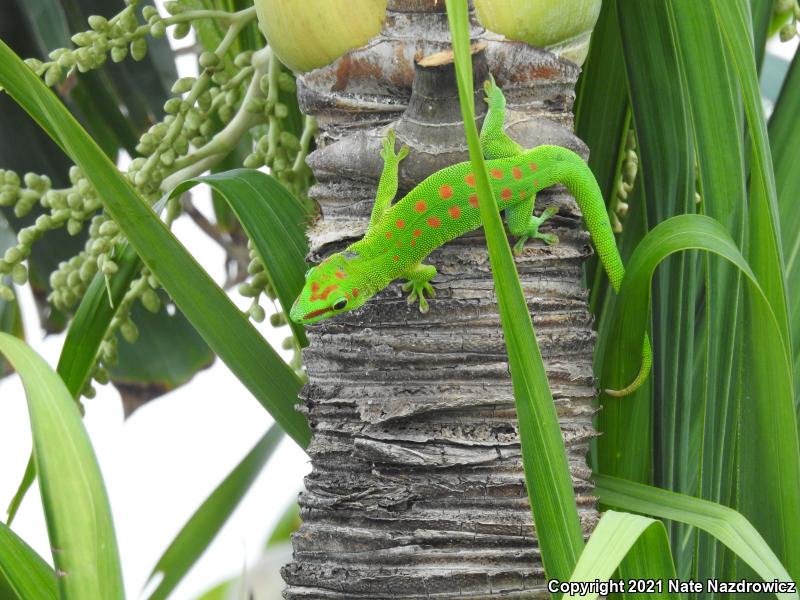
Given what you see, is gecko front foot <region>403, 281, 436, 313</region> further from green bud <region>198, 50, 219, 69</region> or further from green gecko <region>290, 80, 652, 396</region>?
green bud <region>198, 50, 219, 69</region>

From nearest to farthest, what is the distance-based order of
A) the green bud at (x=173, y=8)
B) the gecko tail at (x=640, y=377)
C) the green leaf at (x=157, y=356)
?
the gecko tail at (x=640, y=377), the green bud at (x=173, y=8), the green leaf at (x=157, y=356)

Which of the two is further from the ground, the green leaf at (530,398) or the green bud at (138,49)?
the green bud at (138,49)

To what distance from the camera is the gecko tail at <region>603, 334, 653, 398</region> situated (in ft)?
2.95

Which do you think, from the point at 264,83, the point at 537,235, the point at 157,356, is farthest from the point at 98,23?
the point at 157,356

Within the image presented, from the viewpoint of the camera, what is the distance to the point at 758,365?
2.60ft

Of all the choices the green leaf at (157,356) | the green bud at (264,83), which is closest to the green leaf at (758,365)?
the green bud at (264,83)

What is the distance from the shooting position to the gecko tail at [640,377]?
90 centimetres

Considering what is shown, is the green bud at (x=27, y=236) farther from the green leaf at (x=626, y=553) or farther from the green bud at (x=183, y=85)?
the green leaf at (x=626, y=553)

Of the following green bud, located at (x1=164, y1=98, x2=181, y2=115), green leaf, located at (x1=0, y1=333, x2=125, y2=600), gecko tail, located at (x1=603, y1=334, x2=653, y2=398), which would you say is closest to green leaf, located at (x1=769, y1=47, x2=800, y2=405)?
gecko tail, located at (x1=603, y1=334, x2=653, y2=398)

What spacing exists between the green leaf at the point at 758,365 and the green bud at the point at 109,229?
52 centimetres

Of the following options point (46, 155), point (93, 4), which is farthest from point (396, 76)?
point (46, 155)

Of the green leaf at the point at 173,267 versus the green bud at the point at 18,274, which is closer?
the green leaf at the point at 173,267

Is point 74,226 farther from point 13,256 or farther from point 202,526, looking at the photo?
point 202,526

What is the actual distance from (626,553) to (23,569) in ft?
1.65
